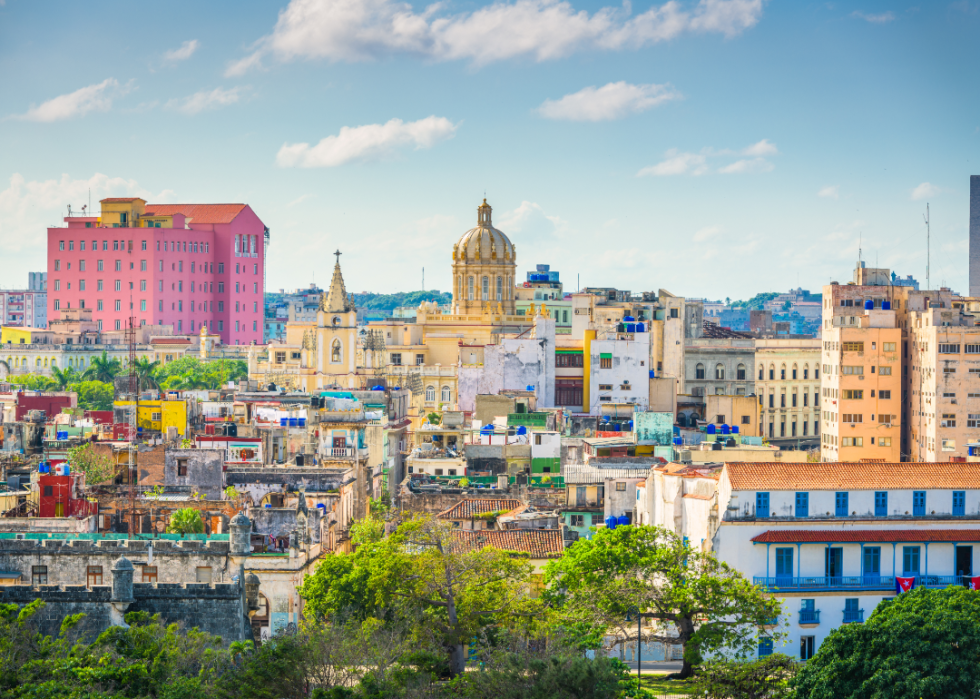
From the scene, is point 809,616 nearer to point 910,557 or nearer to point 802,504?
point 802,504

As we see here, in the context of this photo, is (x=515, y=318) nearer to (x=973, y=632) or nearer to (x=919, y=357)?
(x=919, y=357)

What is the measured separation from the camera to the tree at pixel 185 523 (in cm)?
6494

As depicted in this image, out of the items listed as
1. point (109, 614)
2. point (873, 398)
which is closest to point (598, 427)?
point (873, 398)

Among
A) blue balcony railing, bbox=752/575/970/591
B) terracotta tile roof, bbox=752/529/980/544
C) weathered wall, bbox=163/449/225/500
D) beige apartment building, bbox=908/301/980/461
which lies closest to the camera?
blue balcony railing, bbox=752/575/970/591

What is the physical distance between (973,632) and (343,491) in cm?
Answer: 3199

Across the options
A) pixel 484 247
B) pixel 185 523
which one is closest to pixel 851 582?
pixel 185 523

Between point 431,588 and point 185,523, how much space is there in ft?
48.7

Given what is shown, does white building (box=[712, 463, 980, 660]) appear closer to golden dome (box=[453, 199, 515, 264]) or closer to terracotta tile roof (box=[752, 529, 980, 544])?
terracotta tile roof (box=[752, 529, 980, 544])

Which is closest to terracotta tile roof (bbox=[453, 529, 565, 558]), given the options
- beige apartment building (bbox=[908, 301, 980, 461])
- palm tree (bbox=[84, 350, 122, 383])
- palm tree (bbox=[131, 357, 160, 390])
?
beige apartment building (bbox=[908, 301, 980, 461])

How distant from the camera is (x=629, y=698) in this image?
45531mm

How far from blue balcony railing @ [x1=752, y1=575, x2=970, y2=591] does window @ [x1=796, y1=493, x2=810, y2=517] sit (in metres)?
2.31

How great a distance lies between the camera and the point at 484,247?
531 feet

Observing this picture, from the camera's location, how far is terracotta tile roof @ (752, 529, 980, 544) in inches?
2224

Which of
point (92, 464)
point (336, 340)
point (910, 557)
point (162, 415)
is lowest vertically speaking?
point (910, 557)
